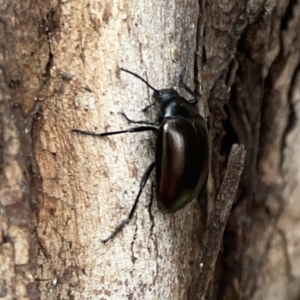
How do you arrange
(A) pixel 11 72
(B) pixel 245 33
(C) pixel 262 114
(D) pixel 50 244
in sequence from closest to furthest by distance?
(A) pixel 11 72 → (D) pixel 50 244 → (B) pixel 245 33 → (C) pixel 262 114

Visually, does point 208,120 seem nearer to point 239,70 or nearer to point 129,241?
point 239,70

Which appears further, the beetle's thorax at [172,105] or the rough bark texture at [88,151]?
the beetle's thorax at [172,105]

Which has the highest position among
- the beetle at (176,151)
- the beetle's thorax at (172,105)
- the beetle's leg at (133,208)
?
the beetle's thorax at (172,105)

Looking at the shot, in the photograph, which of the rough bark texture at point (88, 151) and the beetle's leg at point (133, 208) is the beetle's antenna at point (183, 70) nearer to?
the rough bark texture at point (88, 151)

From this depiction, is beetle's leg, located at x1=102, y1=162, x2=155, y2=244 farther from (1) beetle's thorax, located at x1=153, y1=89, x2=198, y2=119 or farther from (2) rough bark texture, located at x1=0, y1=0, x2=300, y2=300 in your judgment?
(1) beetle's thorax, located at x1=153, y1=89, x2=198, y2=119

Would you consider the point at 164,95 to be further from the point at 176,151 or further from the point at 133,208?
the point at 133,208

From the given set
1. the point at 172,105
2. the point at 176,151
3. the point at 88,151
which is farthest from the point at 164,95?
the point at 88,151

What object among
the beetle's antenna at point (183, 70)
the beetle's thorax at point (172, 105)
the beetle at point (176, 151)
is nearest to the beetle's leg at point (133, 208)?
the beetle at point (176, 151)

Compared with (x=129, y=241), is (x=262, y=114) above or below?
above

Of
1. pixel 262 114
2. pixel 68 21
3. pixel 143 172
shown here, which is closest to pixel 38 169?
pixel 143 172
